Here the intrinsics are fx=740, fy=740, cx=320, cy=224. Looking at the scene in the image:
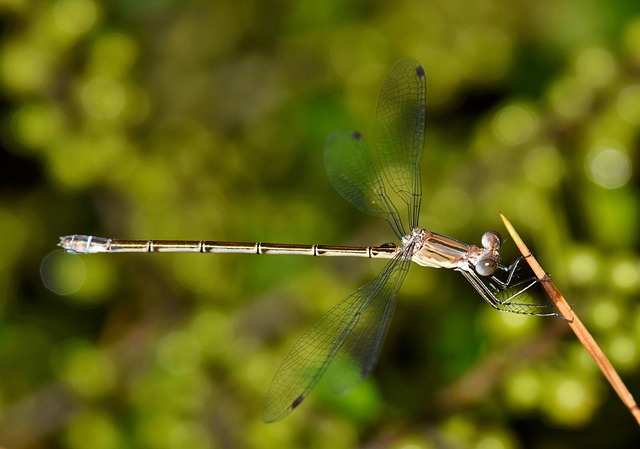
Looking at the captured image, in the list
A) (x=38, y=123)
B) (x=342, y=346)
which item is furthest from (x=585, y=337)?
(x=38, y=123)

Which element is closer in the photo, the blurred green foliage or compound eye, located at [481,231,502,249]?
the blurred green foliage

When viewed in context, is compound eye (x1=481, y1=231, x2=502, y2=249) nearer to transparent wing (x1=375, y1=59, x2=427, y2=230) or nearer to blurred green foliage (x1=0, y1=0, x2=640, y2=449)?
blurred green foliage (x1=0, y1=0, x2=640, y2=449)

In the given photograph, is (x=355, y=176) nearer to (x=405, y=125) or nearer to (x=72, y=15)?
(x=405, y=125)

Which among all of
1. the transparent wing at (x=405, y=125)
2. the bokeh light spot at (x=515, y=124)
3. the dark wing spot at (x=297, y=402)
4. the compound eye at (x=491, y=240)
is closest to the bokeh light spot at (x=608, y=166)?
the bokeh light spot at (x=515, y=124)

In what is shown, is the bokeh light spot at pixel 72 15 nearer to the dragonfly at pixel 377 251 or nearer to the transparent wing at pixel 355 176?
the dragonfly at pixel 377 251

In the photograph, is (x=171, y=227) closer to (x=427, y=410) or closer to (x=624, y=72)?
(x=427, y=410)

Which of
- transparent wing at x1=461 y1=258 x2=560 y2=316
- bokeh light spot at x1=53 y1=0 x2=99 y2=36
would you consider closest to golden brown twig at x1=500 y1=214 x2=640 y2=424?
transparent wing at x1=461 y1=258 x2=560 y2=316

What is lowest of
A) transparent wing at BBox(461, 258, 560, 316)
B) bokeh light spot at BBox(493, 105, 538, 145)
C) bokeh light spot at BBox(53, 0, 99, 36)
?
transparent wing at BBox(461, 258, 560, 316)
